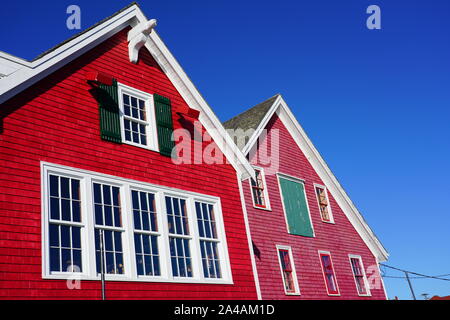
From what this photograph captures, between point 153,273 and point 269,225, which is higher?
point 269,225

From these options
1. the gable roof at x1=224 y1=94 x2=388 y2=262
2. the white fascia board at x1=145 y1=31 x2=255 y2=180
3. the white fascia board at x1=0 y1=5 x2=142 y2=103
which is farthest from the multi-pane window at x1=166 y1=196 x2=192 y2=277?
the gable roof at x1=224 y1=94 x2=388 y2=262

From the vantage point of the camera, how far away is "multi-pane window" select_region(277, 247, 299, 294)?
57.0 ft

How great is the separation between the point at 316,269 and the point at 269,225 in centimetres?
293

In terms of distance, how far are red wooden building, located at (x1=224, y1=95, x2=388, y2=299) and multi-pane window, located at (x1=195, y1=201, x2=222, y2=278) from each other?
8.62ft

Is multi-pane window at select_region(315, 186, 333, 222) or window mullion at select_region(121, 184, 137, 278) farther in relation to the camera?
multi-pane window at select_region(315, 186, 333, 222)

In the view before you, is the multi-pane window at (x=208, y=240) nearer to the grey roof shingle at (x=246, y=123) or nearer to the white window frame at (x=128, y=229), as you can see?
the white window frame at (x=128, y=229)

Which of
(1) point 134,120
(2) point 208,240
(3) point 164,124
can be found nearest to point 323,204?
(2) point 208,240

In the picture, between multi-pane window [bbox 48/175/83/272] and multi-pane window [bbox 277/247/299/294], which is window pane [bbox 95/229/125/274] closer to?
multi-pane window [bbox 48/175/83/272]

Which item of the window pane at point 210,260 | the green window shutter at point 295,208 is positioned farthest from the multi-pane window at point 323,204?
the window pane at point 210,260

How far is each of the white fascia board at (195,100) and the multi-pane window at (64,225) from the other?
5209 mm

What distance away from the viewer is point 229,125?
22.7 m
